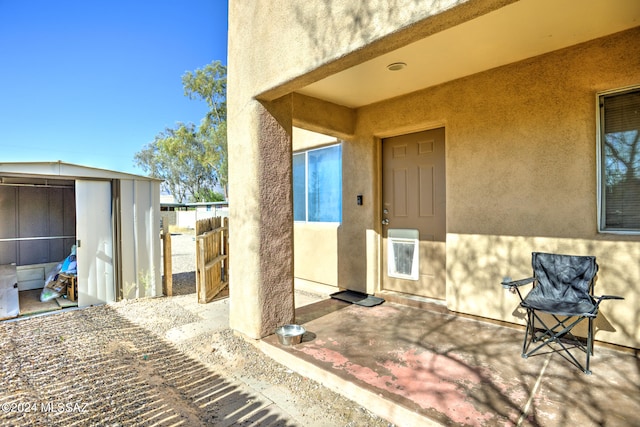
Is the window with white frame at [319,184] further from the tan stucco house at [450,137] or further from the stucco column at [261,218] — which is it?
the stucco column at [261,218]

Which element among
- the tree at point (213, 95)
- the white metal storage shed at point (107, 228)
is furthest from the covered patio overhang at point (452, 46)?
the tree at point (213, 95)

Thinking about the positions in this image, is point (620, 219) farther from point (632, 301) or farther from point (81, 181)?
point (81, 181)

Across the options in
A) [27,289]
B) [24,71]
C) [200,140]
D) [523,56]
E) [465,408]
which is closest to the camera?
[465,408]

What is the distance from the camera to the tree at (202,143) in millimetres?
22062

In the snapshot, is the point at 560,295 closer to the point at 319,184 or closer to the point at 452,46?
the point at 452,46

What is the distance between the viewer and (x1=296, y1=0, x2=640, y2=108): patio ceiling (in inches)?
95.3

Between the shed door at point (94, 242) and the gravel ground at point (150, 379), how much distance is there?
2.21ft

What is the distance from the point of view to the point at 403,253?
180 inches

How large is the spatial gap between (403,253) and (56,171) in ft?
Answer: 16.8

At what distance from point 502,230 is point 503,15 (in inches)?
→ 82.4

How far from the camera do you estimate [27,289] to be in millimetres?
6062

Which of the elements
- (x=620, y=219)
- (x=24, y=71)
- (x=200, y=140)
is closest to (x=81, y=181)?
(x=620, y=219)

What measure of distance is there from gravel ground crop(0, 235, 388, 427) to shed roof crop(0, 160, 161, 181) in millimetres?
2010

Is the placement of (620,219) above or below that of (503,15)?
below
